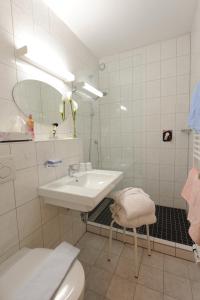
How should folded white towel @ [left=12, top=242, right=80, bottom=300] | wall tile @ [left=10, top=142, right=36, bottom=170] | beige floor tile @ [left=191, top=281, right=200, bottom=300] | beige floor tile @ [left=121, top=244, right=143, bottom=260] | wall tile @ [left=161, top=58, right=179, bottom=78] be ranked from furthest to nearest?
wall tile @ [left=161, top=58, right=179, bottom=78]
beige floor tile @ [left=121, top=244, right=143, bottom=260]
beige floor tile @ [left=191, top=281, right=200, bottom=300]
wall tile @ [left=10, top=142, right=36, bottom=170]
folded white towel @ [left=12, top=242, right=80, bottom=300]

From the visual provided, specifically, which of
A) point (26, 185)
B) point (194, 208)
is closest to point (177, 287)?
point (194, 208)

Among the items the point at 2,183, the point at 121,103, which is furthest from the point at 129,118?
the point at 2,183

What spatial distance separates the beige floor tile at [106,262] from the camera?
138cm

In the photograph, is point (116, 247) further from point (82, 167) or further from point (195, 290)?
point (82, 167)

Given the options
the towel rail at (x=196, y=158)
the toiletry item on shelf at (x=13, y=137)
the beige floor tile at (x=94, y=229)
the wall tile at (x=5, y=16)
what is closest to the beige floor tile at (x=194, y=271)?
the towel rail at (x=196, y=158)

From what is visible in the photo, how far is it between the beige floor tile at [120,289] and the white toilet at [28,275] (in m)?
0.54

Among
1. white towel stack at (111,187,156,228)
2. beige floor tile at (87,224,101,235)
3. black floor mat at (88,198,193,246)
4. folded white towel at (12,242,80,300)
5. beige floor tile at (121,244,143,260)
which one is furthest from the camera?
beige floor tile at (87,224,101,235)

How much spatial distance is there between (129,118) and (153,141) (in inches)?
19.8

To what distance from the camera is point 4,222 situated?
0.96 meters

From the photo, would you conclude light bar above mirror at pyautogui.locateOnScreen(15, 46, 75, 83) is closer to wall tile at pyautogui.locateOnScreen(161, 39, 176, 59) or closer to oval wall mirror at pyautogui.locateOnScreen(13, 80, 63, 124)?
oval wall mirror at pyautogui.locateOnScreen(13, 80, 63, 124)

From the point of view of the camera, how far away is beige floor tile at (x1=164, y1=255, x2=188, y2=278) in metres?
1.31

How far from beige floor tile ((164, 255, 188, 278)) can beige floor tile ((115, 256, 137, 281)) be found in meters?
0.29

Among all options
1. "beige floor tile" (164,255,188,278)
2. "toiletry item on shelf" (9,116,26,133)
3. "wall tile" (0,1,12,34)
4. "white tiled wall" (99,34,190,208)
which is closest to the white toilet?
"toiletry item on shelf" (9,116,26,133)

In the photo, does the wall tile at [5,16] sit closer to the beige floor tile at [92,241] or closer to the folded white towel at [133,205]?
the folded white towel at [133,205]
